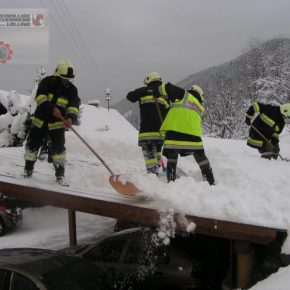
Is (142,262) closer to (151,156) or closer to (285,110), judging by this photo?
(151,156)

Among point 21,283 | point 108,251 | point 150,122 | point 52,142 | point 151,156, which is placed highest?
point 150,122

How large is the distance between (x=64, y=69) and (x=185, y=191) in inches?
90.3

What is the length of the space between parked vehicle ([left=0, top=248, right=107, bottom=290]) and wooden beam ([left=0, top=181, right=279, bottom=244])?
860mm

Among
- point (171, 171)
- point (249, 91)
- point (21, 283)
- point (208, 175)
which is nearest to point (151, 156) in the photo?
point (171, 171)

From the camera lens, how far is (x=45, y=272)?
4.05 metres

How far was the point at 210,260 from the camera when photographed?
5.81 m

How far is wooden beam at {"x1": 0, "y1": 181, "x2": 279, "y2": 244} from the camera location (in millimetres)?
4562

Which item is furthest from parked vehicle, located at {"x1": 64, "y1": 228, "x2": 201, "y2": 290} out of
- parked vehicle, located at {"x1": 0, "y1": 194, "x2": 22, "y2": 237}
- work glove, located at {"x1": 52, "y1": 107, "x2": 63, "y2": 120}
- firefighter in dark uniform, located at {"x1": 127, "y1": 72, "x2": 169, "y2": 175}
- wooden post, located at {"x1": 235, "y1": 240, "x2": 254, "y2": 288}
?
parked vehicle, located at {"x1": 0, "y1": 194, "x2": 22, "y2": 237}

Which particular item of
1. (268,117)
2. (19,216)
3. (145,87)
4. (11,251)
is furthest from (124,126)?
(11,251)

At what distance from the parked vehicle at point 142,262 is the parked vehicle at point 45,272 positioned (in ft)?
2.46

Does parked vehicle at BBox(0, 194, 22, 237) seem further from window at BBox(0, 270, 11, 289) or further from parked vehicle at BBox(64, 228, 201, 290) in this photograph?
window at BBox(0, 270, 11, 289)

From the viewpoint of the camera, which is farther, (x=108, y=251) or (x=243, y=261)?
(x=108, y=251)

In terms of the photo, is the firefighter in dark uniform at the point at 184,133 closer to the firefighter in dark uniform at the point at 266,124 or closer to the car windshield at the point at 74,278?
the car windshield at the point at 74,278

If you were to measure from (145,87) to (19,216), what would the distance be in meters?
6.27
